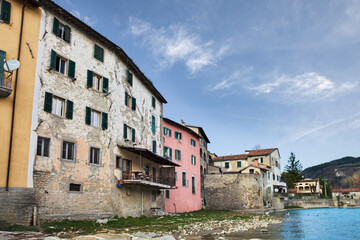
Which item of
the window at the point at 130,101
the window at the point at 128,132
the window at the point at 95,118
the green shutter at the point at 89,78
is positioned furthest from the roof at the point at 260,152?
the green shutter at the point at 89,78

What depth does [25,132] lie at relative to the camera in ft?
60.6

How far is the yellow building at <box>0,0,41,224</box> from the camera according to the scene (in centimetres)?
1717

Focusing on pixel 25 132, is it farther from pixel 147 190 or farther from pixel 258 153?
pixel 258 153

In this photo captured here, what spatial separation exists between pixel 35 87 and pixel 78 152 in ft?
17.6

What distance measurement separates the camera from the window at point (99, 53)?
25.2 meters

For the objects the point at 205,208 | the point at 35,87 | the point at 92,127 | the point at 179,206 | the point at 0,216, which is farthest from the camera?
the point at 205,208

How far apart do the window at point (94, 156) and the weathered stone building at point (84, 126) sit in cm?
7

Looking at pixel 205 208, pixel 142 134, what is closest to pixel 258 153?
pixel 205 208

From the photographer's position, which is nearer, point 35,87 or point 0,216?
point 0,216

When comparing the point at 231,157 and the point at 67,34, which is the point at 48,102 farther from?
the point at 231,157

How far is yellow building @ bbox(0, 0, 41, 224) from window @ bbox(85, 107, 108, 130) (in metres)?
4.76

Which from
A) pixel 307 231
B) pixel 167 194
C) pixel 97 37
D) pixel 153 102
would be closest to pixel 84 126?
pixel 97 37

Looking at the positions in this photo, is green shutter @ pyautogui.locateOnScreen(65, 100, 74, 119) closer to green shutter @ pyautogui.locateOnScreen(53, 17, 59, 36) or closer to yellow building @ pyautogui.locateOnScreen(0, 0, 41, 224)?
yellow building @ pyautogui.locateOnScreen(0, 0, 41, 224)

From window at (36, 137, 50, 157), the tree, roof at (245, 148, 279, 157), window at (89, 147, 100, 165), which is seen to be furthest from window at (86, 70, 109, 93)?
the tree
